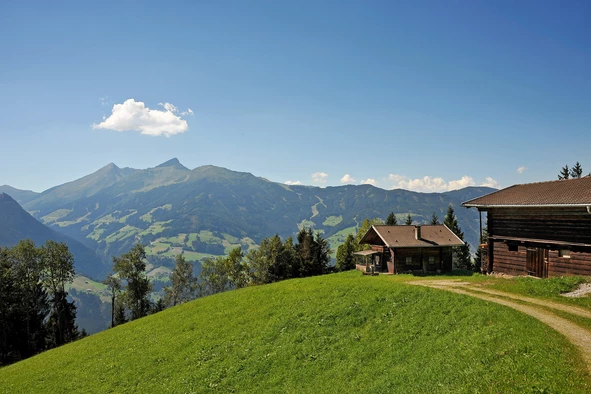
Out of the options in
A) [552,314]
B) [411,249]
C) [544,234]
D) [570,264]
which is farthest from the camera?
[411,249]

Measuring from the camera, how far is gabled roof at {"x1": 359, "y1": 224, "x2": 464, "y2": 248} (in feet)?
163

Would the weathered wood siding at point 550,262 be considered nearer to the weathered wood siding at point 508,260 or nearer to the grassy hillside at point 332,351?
the weathered wood siding at point 508,260

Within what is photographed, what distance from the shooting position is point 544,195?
32969mm

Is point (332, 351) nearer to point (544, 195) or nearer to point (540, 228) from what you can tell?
point (540, 228)

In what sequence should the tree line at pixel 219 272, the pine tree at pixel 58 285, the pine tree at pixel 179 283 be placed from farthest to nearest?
the pine tree at pixel 179 283 → the tree line at pixel 219 272 → the pine tree at pixel 58 285

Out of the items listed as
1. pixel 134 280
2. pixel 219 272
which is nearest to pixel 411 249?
pixel 134 280

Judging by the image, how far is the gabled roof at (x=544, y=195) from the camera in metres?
29.4

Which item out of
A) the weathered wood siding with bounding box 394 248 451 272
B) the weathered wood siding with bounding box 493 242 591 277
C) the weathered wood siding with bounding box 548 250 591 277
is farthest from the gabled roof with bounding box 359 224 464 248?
the weathered wood siding with bounding box 548 250 591 277

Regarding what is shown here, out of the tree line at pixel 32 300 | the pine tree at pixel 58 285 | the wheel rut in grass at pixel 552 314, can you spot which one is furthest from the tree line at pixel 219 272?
the wheel rut in grass at pixel 552 314

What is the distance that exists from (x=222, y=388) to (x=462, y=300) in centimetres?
1475

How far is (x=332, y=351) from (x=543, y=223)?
2476 centimetres

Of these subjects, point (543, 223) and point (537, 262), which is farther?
point (537, 262)

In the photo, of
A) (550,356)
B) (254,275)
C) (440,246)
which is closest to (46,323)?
(254,275)

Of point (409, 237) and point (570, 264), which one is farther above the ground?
point (409, 237)
